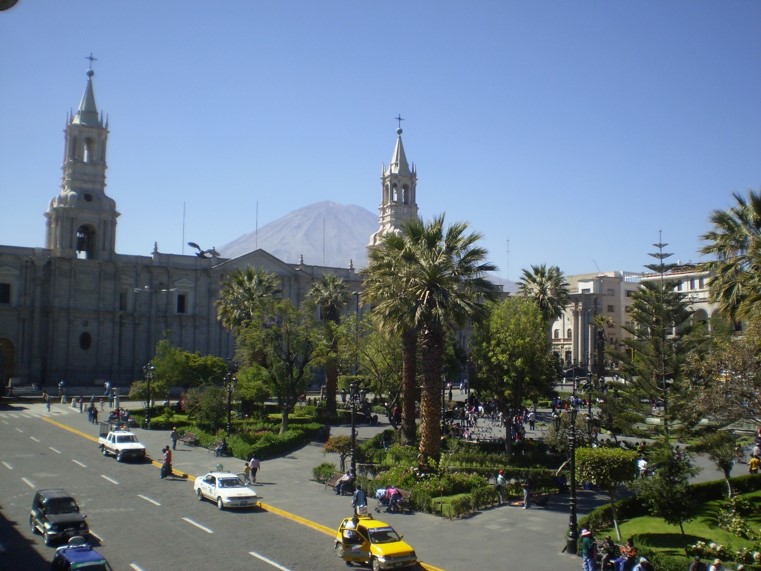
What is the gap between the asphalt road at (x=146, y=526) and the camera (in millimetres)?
18438

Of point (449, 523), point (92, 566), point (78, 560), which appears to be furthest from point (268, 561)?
point (449, 523)

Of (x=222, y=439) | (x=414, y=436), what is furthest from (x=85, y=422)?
(x=414, y=436)

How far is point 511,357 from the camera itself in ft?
109

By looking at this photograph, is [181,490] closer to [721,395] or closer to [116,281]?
[721,395]

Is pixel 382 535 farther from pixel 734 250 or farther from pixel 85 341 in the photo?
pixel 85 341

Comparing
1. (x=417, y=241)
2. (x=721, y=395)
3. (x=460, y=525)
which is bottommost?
(x=460, y=525)

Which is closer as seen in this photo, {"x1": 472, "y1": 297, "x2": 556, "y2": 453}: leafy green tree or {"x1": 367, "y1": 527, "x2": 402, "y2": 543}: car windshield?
{"x1": 367, "y1": 527, "x2": 402, "y2": 543}: car windshield

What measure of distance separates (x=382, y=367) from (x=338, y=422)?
9493 millimetres

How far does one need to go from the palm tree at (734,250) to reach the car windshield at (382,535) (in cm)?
1682

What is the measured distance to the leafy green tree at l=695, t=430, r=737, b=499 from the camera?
83.0 ft

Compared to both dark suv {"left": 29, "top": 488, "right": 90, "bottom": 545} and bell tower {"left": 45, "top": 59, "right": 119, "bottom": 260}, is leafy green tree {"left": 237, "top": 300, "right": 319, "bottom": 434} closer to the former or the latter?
dark suv {"left": 29, "top": 488, "right": 90, "bottom": 545}

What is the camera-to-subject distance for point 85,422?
45.2 meters

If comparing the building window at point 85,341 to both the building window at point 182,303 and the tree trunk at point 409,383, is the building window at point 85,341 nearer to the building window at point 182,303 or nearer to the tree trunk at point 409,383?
the building window at point 182,303

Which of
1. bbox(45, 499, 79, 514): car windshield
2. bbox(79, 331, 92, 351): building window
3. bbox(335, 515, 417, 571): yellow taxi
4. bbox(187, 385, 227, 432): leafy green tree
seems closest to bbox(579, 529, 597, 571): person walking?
bbox(335, 515, 417, 571): yellow taxi
